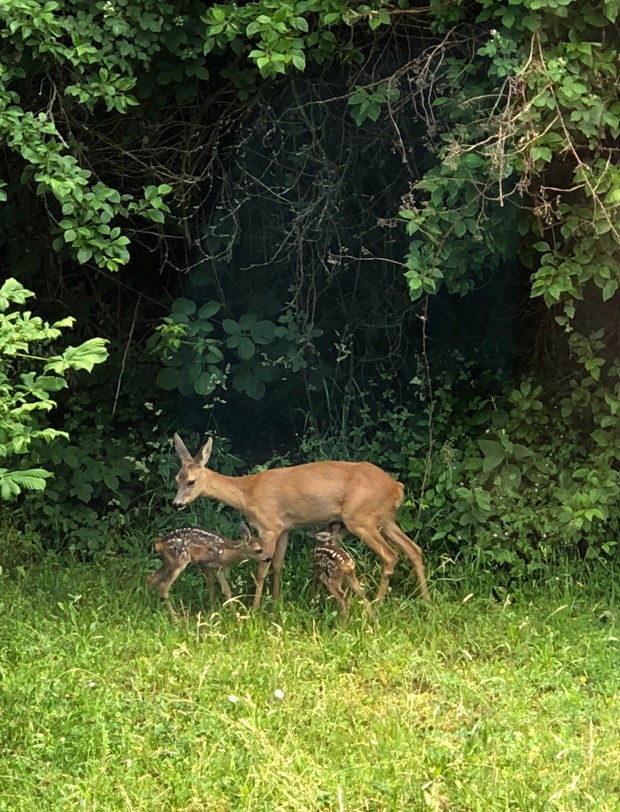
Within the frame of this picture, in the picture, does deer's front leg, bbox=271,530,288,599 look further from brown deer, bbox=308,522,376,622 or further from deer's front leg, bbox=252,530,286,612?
brown deer, bbox=308,522,376,622

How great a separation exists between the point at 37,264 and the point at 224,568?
2.55m

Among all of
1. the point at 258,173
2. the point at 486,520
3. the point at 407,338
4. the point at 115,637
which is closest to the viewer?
the point at 115,637

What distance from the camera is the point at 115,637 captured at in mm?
5484

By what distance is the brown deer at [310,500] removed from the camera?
242 inches

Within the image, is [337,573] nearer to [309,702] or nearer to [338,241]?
[309,702]

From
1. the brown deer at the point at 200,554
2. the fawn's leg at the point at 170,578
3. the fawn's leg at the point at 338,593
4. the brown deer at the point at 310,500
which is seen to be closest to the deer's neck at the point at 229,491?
the brown deer at the point at 310,500

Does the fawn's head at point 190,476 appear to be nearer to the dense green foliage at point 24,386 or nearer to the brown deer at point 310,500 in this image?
the brown deer at point 310,500

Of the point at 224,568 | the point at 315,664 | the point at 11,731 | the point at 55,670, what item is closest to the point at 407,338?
the point at 224,568

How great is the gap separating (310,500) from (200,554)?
2.29 feet

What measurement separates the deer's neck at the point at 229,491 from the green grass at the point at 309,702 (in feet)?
2.03

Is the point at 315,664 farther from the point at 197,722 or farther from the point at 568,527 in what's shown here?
the point at 568,527

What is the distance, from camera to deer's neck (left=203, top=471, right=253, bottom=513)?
6457 millimetres

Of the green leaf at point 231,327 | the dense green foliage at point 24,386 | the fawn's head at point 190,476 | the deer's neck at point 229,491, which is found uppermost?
the dense green foliage at point 24,386

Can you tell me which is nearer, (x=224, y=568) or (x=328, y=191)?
(x=224, y=568)
